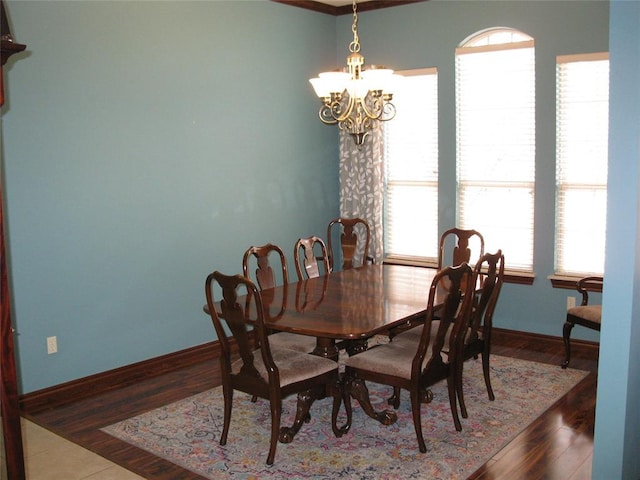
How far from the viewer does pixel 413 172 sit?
616 centimetres

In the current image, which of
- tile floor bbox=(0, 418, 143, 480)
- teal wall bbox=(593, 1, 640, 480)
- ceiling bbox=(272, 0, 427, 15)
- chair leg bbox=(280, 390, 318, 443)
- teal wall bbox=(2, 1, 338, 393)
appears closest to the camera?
teal wall bbox=(593, 1, 640, 480)

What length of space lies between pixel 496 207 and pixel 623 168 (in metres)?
3.02

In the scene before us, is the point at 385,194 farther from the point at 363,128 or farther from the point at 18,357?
the point at 18,357

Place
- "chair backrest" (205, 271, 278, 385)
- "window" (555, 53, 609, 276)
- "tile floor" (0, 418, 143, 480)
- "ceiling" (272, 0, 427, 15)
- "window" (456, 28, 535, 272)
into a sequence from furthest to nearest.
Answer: "ceiling" (272, 0, 427, 15), "window" (456, 28, 535, 272), "window" (555, 53, 609, 276), "tile floor" (0, 418, 143, 480), "chair backrest" (205, 271, 278, 385)

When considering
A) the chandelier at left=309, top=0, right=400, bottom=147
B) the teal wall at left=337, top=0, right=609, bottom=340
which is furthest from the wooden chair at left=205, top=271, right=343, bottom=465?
the teal wall at left=337, top=0, right=609, bottom=340

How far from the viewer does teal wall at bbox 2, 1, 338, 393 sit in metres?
4.20

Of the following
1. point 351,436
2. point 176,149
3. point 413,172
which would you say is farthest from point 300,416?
point 413,172

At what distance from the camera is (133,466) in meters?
3.47

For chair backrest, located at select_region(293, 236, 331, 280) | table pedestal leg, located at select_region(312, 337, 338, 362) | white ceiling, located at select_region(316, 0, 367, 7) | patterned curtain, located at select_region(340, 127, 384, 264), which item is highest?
white ceiling, located at select_region(316, 0, 367, 7)

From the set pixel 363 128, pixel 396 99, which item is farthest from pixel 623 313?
pixel 396 99

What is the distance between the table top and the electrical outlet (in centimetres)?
141

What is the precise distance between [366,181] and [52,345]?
10.1ft

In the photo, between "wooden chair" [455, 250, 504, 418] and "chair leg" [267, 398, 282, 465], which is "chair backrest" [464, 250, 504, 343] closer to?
"wooden chair" [455, 250, 504, 418]

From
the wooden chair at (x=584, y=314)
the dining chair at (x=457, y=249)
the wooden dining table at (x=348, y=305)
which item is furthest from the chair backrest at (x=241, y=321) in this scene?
the wooden chair at (x=584, y=314)
